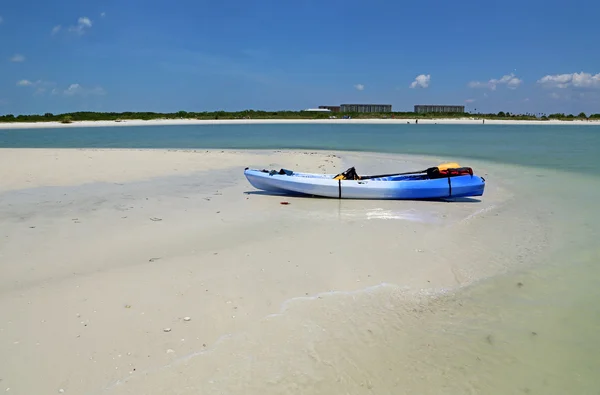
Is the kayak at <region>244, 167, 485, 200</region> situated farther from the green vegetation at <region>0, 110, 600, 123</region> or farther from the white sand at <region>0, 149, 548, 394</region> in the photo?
the green vegetation at <region>0, 110, 600, 123</region>

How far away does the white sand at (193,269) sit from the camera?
3.70 metres

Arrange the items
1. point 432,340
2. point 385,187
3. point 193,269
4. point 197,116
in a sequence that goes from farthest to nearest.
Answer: point 197,116
point 385,187
point 193,269
point 432,340

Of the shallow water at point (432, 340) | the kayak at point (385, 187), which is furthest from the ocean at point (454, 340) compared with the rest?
the kayak at point (385, 187)

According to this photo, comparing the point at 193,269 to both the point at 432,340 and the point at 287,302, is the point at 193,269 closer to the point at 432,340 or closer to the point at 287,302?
the point at 287,302

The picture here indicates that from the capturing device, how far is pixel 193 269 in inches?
223

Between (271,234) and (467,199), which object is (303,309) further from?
(467,199)

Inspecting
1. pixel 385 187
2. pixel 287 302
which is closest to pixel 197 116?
pixel 385 187

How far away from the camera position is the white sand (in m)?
3.70

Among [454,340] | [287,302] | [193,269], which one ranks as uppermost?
[193,269]

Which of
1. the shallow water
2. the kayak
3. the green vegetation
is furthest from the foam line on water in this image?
the green vegetation

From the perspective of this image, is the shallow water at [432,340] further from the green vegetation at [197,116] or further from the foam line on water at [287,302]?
the green vegetation at [197,116]

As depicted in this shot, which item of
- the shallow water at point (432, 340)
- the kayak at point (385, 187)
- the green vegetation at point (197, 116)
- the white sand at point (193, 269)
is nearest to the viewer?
the shallow water at point (432, 340)

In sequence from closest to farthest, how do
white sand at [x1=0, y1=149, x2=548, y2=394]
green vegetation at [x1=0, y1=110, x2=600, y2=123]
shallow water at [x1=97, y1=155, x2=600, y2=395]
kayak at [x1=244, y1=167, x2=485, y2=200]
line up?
shallow water at [x1=97, y1=155, x2=600, y2=395], white sand at [x1=0, y1=149, x2=548, y2=394], kayak at [x1=244, y1=167, x2=485, y2=200], green vegetation at [x1=0, y1=110, x2=600, y2=123]

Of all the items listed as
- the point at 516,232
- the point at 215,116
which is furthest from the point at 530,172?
the point at 215,116
